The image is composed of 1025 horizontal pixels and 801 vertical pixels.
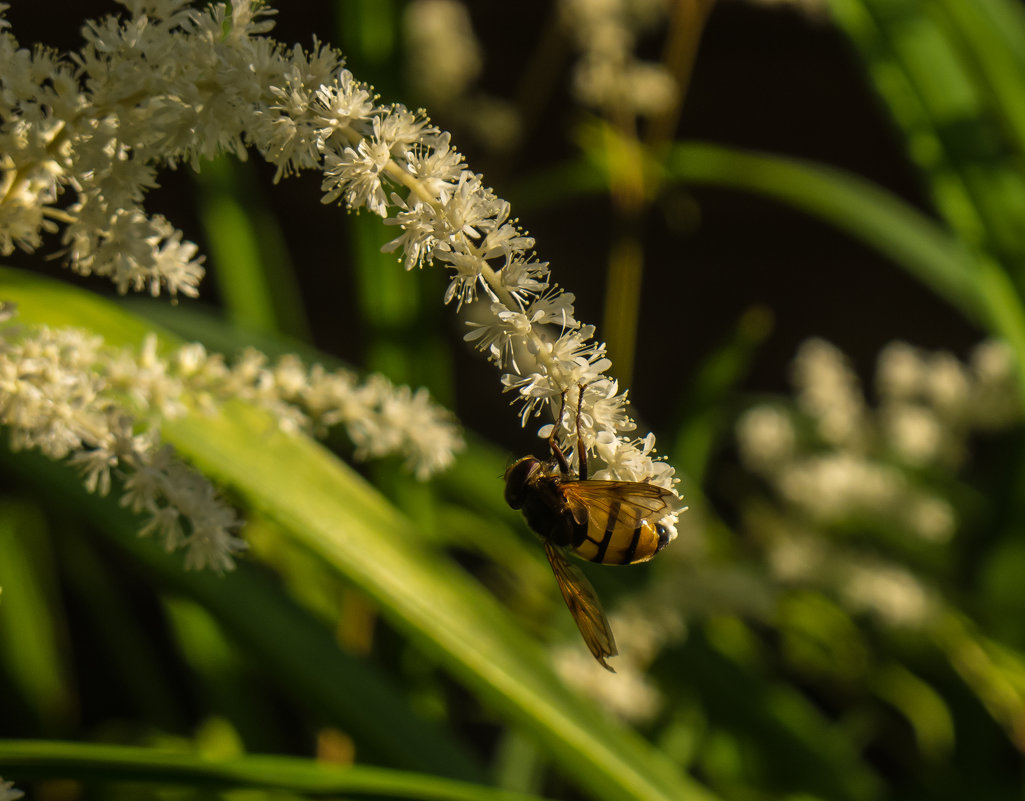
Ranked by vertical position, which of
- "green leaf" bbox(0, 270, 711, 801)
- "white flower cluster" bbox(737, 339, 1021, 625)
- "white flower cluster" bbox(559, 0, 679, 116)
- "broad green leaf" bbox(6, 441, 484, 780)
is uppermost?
"white flower cluster" bbox(559, 0, 679, 116)

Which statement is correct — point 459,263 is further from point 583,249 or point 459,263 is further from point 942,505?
point 583,249

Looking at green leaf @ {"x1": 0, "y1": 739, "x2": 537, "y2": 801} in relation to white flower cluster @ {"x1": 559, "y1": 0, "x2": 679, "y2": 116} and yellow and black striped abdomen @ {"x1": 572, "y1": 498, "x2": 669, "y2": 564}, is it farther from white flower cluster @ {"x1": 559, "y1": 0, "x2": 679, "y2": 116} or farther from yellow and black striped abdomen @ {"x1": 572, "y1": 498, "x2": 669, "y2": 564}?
white flower cluster @ {"x1": 559, "y1": 0, "x2": 679, "y2": 116}

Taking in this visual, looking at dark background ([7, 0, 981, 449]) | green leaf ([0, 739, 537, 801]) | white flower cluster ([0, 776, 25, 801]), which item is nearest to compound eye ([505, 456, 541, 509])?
green leaf ([0, 739, 537, 801])

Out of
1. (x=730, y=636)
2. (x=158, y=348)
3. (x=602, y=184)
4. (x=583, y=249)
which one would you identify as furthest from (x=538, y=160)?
(x=158, y=348)

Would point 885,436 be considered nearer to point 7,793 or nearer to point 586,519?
point 586,519

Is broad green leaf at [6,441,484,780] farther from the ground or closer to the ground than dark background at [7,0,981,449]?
closer to the ground

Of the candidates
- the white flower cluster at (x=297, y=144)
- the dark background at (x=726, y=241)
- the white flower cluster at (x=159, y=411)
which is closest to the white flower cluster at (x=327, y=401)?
the white flower cluster at (x=159, y=411)

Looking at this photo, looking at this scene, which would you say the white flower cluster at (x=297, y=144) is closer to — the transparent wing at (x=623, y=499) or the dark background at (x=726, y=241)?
the transparent wing at (x=623, y=499)

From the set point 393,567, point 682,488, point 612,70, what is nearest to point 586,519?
point 393,567
